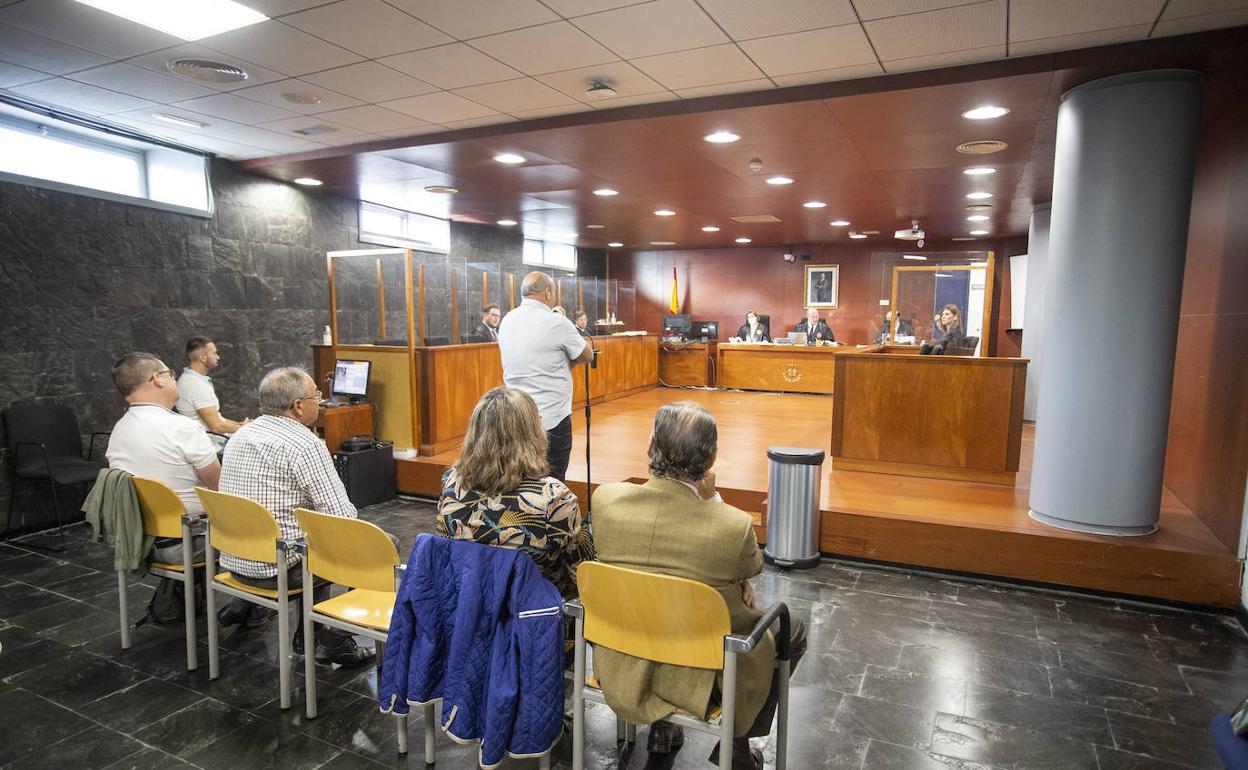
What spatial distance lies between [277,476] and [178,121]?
3.82 m

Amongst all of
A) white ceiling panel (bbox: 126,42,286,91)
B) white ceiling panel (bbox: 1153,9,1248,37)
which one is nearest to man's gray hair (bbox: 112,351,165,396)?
white ceiling panel (bbox: 126,42,286,91)

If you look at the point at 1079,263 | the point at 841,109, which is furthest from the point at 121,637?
the point at 1079,263

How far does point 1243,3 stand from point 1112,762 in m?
3.26

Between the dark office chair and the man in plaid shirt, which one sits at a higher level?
the man in plaid shirt

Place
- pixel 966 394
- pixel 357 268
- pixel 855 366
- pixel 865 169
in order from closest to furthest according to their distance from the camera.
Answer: pixel 966 394
pixel 855 366
pixel 865 169
pixel 357 268

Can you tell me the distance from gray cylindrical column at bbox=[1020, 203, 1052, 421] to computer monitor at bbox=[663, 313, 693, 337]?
5154 millimetres

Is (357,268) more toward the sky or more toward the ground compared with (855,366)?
more toward the sky

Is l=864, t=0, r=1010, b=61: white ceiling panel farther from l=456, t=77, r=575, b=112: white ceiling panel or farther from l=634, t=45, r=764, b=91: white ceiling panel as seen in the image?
l=456, t=77, r=575, b=112: white ceiling panel

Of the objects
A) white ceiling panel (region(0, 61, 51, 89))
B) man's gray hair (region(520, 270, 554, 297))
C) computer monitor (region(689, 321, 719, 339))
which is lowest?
computer monitor (region(689, 321, 719, 339))

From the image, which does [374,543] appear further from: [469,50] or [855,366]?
[855,366]

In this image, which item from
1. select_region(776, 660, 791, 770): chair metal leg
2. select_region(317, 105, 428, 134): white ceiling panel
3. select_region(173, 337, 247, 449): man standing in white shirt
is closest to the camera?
select_region(776, 660, 791, 770): chair metal leg

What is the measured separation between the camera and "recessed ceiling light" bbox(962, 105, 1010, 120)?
4.38 m

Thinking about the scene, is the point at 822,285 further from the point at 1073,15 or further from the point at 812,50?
the point at 1073,15

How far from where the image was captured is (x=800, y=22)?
11.1 ft
